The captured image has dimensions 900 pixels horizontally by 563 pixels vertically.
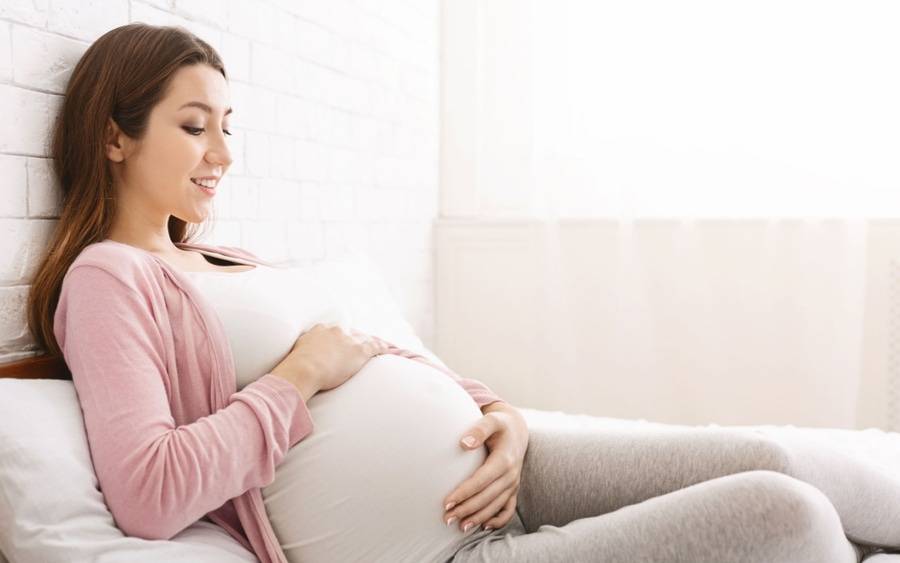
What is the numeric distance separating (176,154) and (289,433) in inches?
18.3

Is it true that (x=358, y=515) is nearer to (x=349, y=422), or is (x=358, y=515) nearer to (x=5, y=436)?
(x=349, y=422)

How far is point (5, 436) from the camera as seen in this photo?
0.95m

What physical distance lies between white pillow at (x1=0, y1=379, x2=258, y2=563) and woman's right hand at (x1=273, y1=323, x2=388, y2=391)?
0.25m

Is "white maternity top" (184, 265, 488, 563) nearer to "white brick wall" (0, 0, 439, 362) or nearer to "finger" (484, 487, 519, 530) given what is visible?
"finger" (484, 487, 519, 530)

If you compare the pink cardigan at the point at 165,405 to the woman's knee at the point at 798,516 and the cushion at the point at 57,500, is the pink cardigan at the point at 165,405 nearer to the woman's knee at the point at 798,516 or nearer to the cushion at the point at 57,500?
the cushion at the point at 57,500

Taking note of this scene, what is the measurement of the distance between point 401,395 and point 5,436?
19.0 inches

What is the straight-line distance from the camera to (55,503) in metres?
0.92

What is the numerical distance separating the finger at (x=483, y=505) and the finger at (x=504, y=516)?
15 millimetres

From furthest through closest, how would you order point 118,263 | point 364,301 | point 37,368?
point 364,301, point 37,368, point 118,263

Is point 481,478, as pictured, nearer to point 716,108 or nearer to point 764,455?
point 764,455

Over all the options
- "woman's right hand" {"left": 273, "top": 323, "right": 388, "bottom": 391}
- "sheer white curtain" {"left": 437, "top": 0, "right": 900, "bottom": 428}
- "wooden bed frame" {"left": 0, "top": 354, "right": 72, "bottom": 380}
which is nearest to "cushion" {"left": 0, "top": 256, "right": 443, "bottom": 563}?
"wooden bed frame" {"left": 0, "top": 354, "right": 72, "bottom": 380}

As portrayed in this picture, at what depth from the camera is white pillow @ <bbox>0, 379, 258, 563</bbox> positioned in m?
0.90

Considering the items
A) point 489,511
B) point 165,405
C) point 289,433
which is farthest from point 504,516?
point 165,405

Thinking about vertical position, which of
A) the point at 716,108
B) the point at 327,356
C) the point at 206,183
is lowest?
the point at 327,356
